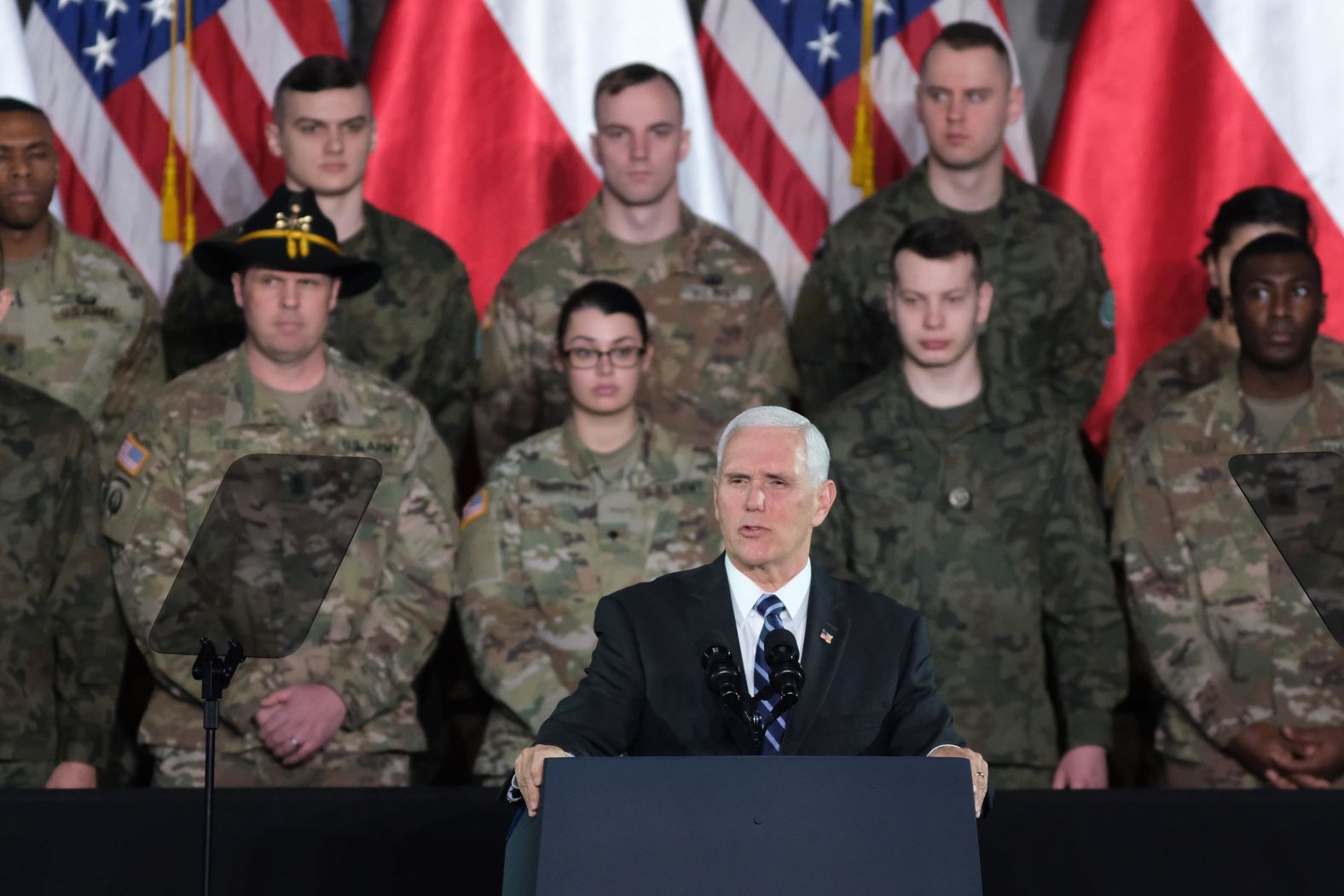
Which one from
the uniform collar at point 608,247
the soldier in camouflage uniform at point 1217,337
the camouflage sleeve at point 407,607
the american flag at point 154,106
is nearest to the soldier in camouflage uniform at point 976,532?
the soldier in camouflage uniform at point 1217,337

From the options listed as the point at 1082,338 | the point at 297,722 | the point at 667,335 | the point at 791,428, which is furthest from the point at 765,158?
the point at 791,428

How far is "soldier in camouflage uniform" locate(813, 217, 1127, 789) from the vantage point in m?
4.21

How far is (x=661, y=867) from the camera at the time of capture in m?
2.24

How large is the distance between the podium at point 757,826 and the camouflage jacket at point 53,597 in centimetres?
206

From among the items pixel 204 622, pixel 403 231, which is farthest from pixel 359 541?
pixel 204 622

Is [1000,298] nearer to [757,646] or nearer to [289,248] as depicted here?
[289,248]

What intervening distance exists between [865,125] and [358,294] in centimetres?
157

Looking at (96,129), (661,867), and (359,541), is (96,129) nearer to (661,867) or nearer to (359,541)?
(359,541)

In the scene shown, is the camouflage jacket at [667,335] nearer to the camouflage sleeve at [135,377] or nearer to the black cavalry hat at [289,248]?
the black cavalry hat at [289,248]

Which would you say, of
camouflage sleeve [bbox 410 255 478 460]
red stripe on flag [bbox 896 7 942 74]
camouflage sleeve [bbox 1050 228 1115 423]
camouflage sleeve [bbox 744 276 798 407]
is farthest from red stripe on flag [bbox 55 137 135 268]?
camouflage sleeve [bbox 1050 228 1115 423]

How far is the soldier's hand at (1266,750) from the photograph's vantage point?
4035 mm

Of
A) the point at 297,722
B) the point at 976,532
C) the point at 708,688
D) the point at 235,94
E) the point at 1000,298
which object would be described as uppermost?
the point at 235,94

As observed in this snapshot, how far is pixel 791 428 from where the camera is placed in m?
2.69

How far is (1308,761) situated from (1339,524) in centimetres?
144
